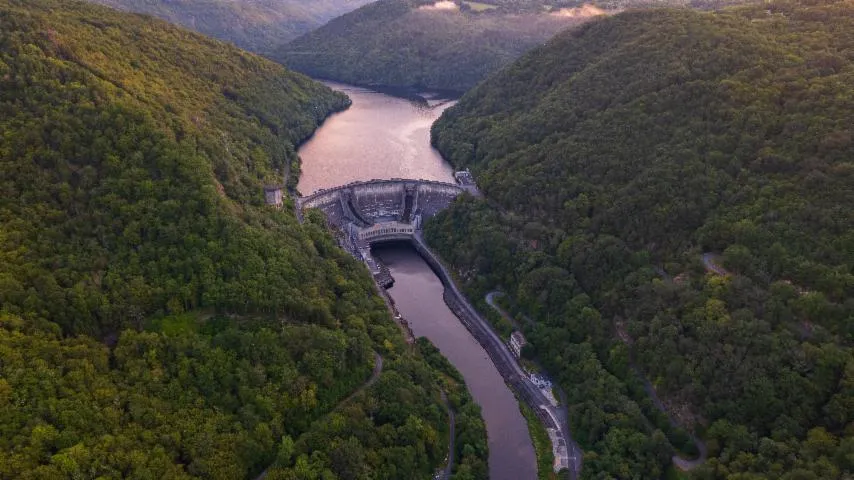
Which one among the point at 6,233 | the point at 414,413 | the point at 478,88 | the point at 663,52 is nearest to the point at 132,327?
the point at 6,233

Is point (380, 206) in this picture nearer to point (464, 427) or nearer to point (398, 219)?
point (398, 219)

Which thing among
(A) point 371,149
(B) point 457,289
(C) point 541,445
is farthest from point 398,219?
(C) point 541,445

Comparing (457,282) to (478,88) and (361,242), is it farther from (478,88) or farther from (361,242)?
(478,88)

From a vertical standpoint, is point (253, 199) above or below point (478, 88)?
below

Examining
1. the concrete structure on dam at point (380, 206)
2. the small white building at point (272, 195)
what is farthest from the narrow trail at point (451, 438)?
the small white building at point (272, 195)

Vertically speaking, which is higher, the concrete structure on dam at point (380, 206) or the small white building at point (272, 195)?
the small white building at point (272, 195)

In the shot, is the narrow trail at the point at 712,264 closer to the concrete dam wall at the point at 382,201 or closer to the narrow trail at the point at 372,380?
the narrow trail at the point at 372,380

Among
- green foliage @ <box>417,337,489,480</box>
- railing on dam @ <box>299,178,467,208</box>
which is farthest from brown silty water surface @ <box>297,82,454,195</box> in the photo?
green foliage @ <box>417,337,489,480</box>
